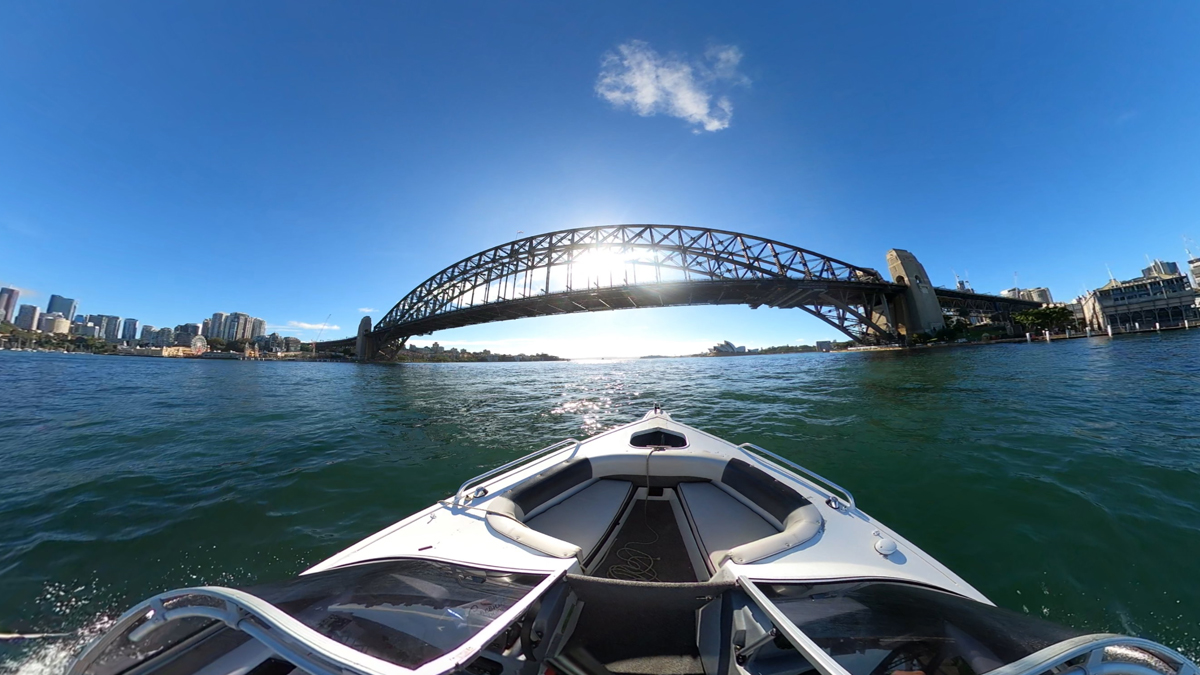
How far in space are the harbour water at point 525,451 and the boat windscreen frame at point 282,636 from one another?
230 cm

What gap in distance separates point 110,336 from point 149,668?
167 meters

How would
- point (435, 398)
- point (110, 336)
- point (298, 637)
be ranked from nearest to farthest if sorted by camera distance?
point (298, 637)
point (435, 398)
point (110, 336)

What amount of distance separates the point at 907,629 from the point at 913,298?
4457 centimetres

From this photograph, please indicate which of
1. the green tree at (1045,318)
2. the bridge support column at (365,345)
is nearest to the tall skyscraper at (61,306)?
the bridge support column at (365,345)

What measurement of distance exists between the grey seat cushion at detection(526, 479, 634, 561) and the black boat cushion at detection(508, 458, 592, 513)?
0.19 metres

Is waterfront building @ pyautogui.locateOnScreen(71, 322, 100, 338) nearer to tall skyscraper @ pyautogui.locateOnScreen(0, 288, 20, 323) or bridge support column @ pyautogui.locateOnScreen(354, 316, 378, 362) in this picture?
tall skyscraper @ pyautogui.locateOnScreen(0, 288, 20, 323)

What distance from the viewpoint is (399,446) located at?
22.3 ft

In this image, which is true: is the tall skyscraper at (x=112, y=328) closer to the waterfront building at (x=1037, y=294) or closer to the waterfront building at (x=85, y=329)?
the waterfront building at (x=85, y=329)

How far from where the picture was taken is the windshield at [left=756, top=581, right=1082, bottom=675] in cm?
142

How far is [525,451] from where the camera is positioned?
639cm

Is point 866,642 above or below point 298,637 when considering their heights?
below

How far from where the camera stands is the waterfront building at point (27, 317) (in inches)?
3177

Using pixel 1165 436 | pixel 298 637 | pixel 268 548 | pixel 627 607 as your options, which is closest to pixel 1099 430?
pixel 1165 436

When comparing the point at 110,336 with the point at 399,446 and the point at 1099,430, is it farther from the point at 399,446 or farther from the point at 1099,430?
the point at 1099,430
